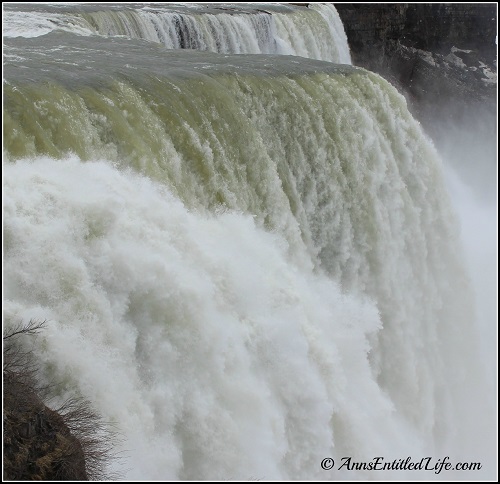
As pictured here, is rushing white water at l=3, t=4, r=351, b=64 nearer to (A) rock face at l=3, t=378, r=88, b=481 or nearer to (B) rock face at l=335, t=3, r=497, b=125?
(B) rock face at l=335, t=3, r=497, b=125

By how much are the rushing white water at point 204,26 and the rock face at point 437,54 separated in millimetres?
6774

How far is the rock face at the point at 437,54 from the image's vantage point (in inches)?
1105

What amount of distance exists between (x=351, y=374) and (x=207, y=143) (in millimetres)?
3211

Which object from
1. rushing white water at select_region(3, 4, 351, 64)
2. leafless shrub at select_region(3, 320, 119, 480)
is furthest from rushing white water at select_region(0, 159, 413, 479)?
rushing white water at select_region(3, 4, 351, 64)

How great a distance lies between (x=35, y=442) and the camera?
179 inches

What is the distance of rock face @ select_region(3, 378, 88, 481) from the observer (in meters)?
4.42

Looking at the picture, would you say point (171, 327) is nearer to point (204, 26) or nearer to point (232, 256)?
point (232, 256)

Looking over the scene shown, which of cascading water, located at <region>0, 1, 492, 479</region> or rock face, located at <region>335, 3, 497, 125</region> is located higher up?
cascading water, located at <region>0, 1, 492, 479</region>

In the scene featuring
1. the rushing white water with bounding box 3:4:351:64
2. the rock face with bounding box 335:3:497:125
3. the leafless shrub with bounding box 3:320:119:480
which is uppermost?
the leafless shrub with bounding box 3:320:119:480

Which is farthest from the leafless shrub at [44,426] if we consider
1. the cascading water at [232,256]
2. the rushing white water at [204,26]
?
the rushing white water at [204,26]

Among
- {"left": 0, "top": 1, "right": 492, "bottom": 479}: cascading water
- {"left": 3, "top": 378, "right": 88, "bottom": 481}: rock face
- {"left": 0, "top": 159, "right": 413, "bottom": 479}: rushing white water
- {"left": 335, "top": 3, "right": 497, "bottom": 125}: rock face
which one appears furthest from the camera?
{"left": 335, "top": 3, "right": 497, "bottom": 125}: rock face

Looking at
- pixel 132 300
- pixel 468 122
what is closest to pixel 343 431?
pixel 132 300

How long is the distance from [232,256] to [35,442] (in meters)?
3.21

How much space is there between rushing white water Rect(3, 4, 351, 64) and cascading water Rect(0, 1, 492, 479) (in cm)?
189
